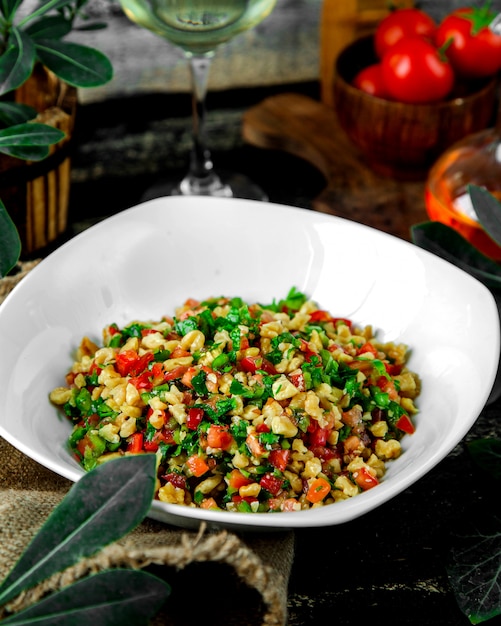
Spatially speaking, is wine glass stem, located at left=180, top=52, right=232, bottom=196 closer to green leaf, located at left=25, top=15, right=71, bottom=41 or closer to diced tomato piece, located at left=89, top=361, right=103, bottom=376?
green leaf, located at left=25, top=15, right=71, bottom=41

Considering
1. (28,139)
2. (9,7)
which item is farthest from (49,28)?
(28,139)

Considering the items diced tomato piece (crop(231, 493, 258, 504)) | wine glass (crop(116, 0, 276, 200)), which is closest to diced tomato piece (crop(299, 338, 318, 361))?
diced tomato piece (crop(231, 493, 258, 504))

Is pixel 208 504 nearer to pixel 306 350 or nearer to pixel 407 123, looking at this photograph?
pixel 306 350

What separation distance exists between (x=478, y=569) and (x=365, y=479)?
233 millimetres

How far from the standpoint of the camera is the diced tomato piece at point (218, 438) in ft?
4.21

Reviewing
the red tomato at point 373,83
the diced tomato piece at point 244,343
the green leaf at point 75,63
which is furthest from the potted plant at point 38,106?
the red tomato at point 373,83

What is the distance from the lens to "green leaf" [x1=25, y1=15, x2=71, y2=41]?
6.26ft

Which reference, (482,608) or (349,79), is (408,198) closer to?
(349,79)

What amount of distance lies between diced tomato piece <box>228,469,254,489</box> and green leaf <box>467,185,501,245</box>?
27.2 inches

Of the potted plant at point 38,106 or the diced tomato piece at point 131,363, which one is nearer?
the diced tomato piece at point 131,363

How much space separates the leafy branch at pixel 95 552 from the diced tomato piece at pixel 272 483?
0.23 m

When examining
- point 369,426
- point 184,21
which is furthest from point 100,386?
point 184,21

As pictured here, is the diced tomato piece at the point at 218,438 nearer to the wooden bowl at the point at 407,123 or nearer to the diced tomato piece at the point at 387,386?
the diced tomato piece at the point at 387,386

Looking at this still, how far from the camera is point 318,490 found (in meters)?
1.27
